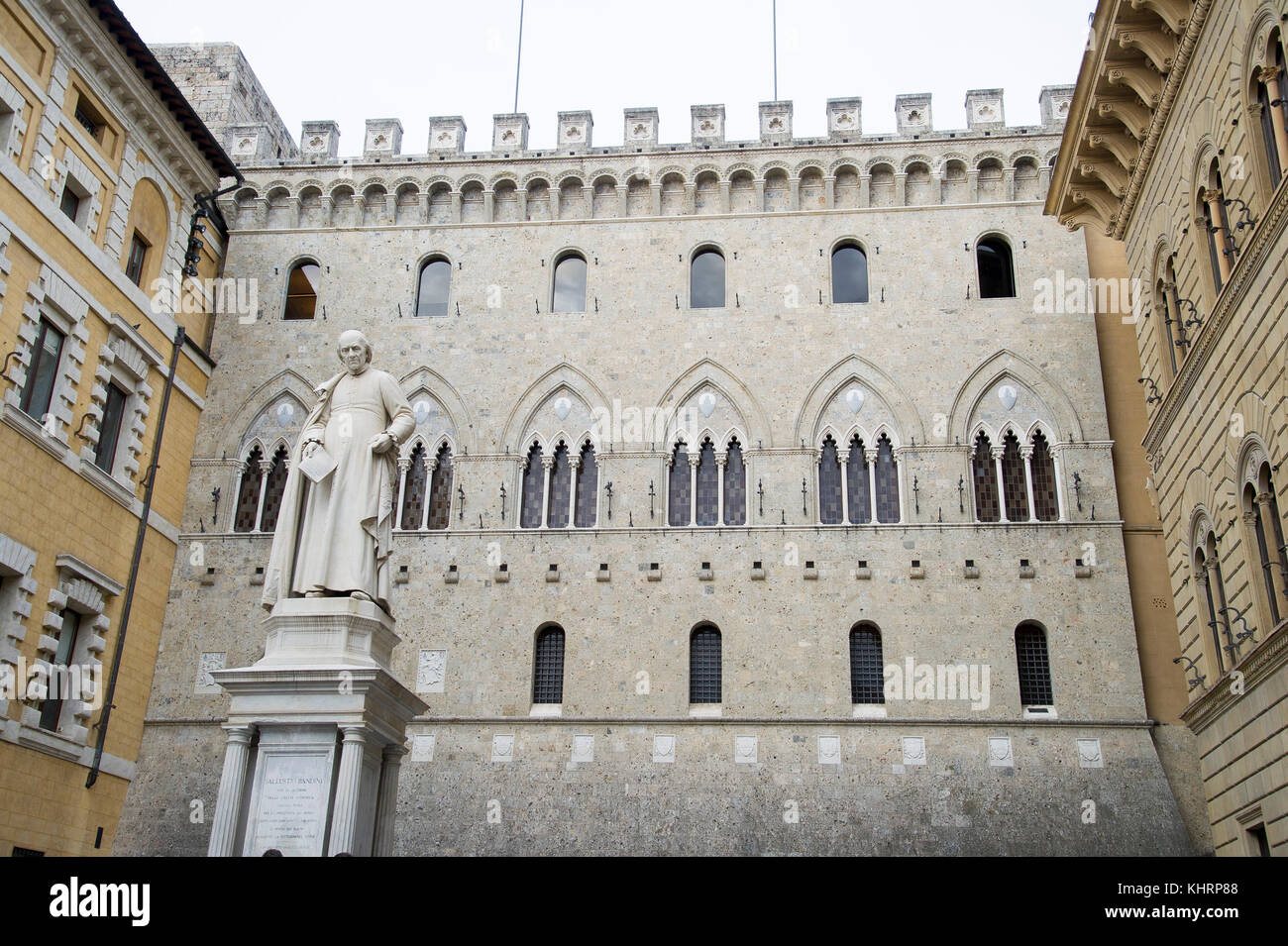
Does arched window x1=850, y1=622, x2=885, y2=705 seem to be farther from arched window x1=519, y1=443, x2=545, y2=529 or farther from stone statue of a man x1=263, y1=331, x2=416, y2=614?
stone statue of a man x1=263, y1=331, x2=416, y2=614

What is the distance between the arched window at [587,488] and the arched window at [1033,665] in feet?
24.7

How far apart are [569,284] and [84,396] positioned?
29.8 feet

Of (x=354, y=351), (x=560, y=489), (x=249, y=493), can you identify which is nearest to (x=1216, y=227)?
(x=354, y=351)

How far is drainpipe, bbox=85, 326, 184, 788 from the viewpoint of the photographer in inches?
760

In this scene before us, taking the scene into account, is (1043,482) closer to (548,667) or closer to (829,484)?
(829,484)

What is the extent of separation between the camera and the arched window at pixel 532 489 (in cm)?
2212

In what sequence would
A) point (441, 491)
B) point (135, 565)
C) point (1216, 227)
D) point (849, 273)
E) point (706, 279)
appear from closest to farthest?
point (1216, 227) → point (135, 565) → point (441, 491) → point (849, 273) → point (706, 279)

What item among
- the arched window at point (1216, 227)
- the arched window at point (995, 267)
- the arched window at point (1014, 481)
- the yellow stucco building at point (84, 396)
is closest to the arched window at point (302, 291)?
the yellow stucco building at point (84, 396)

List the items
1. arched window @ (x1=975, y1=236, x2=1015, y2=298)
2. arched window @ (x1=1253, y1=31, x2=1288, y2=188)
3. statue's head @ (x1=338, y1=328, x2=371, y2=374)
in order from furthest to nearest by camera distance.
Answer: arched window @ (x1=975, y1=236, x2=1015, y2=298) → arched window @ (x1=1253, y1=31, x2=1288, y2=188) → statue's head @ (x1=338, y1=328, x2=371, y2=374)

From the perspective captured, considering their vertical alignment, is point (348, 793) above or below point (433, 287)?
below

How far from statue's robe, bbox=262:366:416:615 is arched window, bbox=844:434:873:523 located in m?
11.9

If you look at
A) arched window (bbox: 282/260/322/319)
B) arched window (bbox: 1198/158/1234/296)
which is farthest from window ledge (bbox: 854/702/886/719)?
arched window (bbox: 282/260/322/319)

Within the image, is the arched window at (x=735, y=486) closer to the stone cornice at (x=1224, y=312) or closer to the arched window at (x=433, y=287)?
the arched window at (x=433, y=287)

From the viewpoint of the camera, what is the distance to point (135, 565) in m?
20.7
